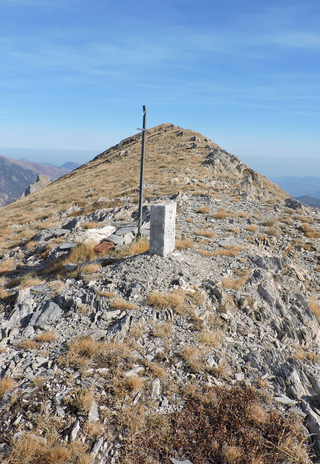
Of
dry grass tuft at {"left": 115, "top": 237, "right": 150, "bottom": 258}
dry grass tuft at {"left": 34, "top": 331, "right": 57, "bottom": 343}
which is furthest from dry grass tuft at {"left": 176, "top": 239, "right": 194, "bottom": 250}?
dry grass tuft at {"left": 34, "top": 331, "right": 57, "bottom": 343}

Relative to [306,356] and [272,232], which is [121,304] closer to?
[306,356]

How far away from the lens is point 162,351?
664 centimetres

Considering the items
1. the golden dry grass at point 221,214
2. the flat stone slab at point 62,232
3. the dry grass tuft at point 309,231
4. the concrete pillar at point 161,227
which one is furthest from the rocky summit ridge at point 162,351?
the golden dry grass at point 221,214

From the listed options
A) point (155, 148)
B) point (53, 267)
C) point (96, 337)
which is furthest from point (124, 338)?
point (155, 148)

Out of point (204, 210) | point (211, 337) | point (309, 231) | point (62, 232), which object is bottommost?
point (211, 337)

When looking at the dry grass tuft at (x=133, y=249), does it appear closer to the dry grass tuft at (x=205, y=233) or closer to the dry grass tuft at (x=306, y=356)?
the dry grass tuft at (x=205, y=233)

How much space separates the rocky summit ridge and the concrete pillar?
411mm

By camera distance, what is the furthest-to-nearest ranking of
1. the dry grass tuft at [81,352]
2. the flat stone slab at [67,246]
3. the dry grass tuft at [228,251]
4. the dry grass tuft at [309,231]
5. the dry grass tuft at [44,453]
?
the dry grass tuft at [309,231]
the flat stone slab at [67,246]
the dry grass tuft at [228,251]
the dry grass tuft at [81,352]
the dry grass tuft at [44,453]

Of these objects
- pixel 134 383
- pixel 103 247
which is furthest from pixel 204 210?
pixel 134 383

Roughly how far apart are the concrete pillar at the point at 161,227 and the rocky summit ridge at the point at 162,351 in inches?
16.2

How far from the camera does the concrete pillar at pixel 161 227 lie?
971 cm

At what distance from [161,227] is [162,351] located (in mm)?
4525

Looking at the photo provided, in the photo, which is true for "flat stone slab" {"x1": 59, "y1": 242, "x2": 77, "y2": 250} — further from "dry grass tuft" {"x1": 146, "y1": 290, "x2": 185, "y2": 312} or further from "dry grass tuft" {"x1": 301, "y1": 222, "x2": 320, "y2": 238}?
Answer: "dry grass tuft" {"x1": 301, "y1": 222, "x2": 320, "y2": 238}

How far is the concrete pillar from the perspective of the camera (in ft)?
31.9
